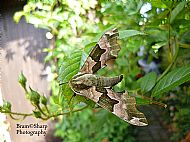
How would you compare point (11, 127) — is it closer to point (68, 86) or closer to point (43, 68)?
point (68, 86)

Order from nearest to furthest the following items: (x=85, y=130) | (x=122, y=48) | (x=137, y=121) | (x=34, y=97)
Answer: (x=137, y=121) → (x=34, y=97) → (x=122, y=48) → (x=85, y=130)

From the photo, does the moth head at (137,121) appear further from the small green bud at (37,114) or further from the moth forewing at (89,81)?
the small green bud at (37,114)

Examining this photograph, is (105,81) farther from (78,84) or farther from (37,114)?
(37,114)

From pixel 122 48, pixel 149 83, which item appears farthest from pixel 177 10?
pixel 122 48

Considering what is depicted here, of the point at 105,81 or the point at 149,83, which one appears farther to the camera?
the point at 149,83

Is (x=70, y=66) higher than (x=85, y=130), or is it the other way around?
(x=70, y=66)

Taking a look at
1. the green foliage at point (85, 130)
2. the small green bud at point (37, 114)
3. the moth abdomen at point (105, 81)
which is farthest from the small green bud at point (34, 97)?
the green foliage at point (85, 130)
